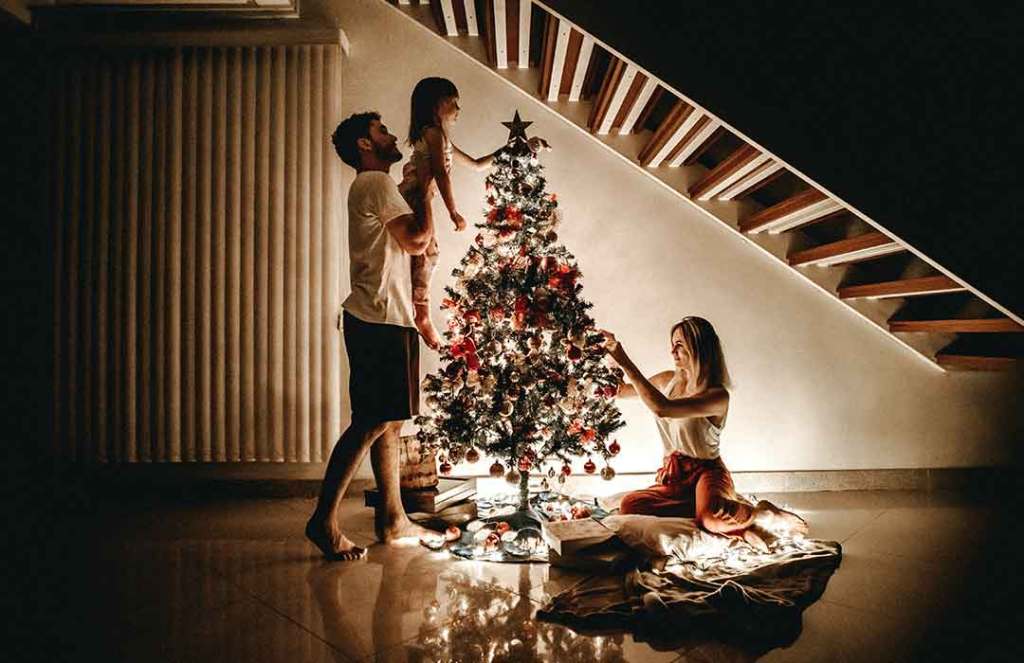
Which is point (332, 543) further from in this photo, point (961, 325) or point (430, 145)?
point (961, 325)

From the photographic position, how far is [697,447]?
262 cm

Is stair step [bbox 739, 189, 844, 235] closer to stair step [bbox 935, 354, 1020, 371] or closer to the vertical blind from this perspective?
stair step [bbox 935, 354, 1020, 371]

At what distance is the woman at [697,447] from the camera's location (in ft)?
8.00

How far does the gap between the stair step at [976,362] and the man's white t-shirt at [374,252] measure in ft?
9.20

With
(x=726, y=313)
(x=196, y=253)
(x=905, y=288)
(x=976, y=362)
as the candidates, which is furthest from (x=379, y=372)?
(x=976, y=362)

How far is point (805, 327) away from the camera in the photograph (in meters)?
3.35

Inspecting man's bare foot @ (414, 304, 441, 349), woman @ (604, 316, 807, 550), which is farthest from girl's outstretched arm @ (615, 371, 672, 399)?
man's bare foot @ (414, 304, 441, 349)

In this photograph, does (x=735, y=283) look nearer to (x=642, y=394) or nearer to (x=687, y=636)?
(x=642, y=394)

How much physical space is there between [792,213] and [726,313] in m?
0.79

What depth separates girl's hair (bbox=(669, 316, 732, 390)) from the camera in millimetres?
2600

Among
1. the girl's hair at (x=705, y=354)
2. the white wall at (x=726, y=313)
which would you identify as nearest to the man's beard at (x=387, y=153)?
the white wall at (x=726, y=313)

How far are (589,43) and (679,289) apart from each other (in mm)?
1397

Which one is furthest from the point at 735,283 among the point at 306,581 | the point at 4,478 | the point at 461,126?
the point at 4,478

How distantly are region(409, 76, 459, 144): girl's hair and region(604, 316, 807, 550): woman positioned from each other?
3.73 ft
